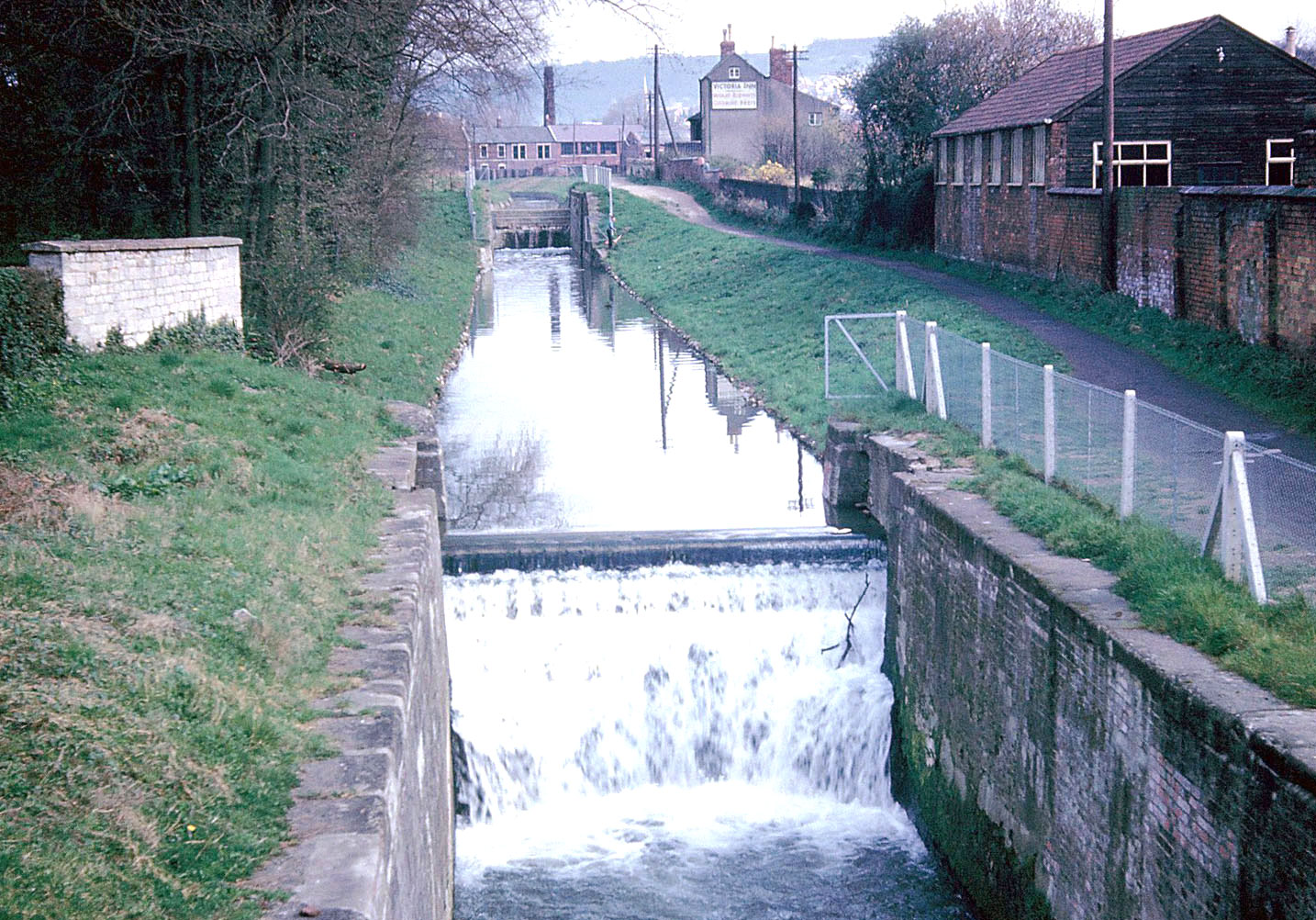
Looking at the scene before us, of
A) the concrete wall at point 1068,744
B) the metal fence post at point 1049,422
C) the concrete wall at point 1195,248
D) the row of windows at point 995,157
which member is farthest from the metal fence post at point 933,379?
the row of windows at point 995,157

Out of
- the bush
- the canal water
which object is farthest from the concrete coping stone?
the canal water

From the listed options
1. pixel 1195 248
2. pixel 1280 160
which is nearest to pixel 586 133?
pixel 1280 160

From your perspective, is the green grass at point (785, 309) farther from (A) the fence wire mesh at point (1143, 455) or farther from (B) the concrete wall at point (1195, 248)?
(B) the concrete wall at point (1195, 248)

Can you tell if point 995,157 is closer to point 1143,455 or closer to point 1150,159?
point 1150,159

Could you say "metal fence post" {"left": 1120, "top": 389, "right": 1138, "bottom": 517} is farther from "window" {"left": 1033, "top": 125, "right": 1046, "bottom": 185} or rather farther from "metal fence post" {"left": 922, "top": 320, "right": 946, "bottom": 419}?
"window" {"left": 1033, "top": 125, "right": 1046, "bottom": 185}

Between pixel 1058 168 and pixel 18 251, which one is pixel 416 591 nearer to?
pixel 18 251

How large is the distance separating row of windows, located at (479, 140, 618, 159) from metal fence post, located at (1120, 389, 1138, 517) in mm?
124911

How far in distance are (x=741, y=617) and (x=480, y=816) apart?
9.87 feet

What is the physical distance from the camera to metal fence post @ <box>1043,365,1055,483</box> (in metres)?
11.3

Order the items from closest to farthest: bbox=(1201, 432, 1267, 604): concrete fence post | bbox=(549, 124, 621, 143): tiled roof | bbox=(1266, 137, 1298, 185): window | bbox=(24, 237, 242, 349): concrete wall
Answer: bbox=(1201, 432, 1267, 604): concrete fence post
bbox=(24, 237, 242, 349): concrete wall
bbox=(1266, 137, 1298, 185): window
bbox=(549, 124, 621, 143): tiled roof

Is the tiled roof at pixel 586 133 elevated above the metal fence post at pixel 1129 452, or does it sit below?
above

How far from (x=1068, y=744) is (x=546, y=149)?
134429 millimetres

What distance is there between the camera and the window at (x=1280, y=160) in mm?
27484

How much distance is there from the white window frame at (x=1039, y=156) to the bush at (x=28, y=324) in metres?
20.5
